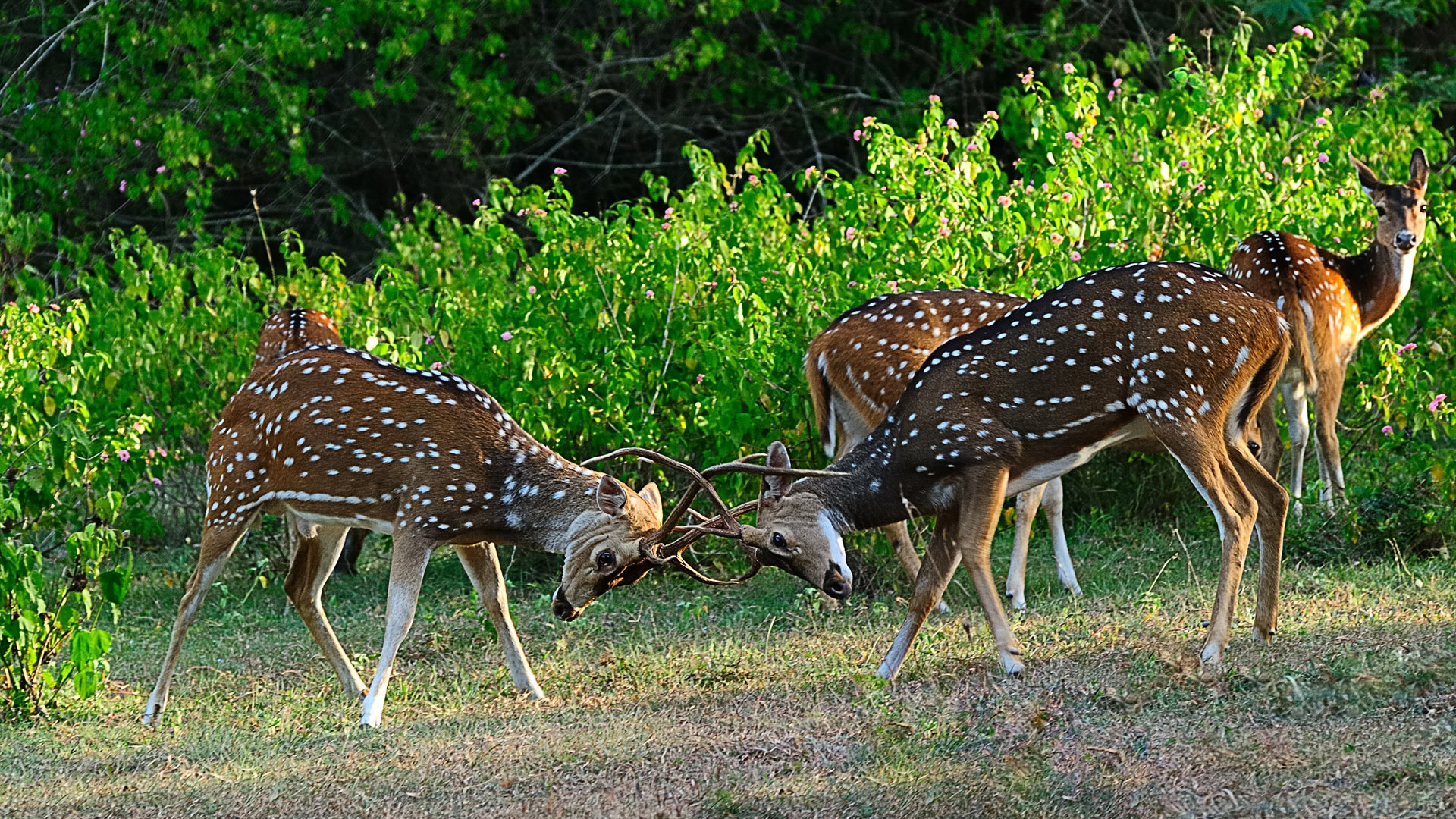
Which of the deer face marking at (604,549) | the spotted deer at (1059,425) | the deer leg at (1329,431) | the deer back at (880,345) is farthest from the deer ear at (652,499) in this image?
the deer leg at (1329,431)

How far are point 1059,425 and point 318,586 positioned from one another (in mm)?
3267

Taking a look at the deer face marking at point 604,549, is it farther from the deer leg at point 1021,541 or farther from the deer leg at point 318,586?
the deer leg at point 1021,541

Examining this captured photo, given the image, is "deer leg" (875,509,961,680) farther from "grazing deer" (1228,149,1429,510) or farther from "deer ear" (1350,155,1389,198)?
"deer ear" (1350,155,1389,198)

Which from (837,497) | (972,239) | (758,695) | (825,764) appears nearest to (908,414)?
(837,497)

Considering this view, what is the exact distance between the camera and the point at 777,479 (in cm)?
669

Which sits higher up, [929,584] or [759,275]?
[759,275]

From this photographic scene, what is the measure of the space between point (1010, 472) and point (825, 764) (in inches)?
64.0

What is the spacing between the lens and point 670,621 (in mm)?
7922

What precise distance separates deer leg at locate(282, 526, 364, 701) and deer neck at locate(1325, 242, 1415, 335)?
217 inches

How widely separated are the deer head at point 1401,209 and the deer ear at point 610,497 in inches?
195

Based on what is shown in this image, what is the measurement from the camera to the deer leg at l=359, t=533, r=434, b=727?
21.4 ft

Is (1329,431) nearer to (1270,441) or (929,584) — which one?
(1270,441)

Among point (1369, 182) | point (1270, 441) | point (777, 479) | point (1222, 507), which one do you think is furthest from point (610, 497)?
point (1369, 182)

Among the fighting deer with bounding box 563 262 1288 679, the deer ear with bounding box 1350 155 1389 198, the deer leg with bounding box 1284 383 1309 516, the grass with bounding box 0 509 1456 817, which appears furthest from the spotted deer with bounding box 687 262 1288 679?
the deer ear with bounding box 1350 155 1389 198
